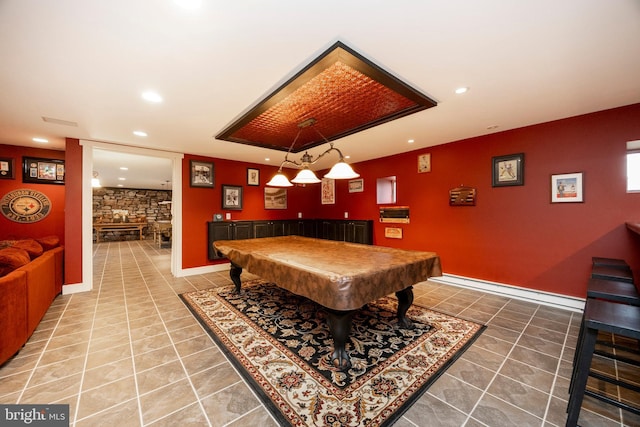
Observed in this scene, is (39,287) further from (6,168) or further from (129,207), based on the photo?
(129,207)

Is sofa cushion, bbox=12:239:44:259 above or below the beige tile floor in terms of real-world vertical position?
above

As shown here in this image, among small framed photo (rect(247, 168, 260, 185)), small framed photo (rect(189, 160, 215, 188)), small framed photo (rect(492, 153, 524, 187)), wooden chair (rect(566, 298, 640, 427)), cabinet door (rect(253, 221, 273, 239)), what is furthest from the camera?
small framed photo (rect(247, 168, 260, 185))

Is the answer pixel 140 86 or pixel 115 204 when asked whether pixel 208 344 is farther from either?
pixel 115 204

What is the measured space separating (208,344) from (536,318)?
3.68 metres

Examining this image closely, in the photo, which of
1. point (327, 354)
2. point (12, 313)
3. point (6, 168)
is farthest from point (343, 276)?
point (6, 168)

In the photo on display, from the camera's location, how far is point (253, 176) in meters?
5.77

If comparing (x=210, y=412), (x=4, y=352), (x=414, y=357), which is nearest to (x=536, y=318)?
(x=414, y=357)

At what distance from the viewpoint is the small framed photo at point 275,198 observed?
6016mm

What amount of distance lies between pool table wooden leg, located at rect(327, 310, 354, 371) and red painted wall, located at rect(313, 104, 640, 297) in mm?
3038

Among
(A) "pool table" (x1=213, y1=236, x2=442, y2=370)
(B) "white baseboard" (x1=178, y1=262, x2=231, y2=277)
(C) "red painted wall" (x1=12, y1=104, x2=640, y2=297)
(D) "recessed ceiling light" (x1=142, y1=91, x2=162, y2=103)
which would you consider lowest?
(B) "white baseboard" (x1=178, y1=262, x2=231, y2=277)

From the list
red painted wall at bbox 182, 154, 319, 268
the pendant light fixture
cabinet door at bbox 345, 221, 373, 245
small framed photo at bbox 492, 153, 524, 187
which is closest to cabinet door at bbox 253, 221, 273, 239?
red painted wall at bbox 182, 154, 319, 268

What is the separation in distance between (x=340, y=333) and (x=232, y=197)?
4310 millimetres

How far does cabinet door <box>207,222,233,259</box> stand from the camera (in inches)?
195

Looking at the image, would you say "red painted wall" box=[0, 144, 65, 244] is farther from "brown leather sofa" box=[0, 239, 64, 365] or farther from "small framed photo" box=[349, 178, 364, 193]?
"small framed photo" box=[349, 178, 364, 193]
